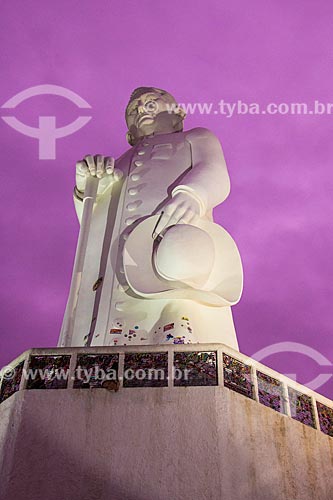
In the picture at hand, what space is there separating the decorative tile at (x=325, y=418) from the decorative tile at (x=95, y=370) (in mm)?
1775

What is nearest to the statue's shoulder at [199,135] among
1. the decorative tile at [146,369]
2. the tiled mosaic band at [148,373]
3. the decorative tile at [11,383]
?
the tiled mosaic band at [148,373]

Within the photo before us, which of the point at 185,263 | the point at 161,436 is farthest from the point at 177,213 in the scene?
the point at 161,436

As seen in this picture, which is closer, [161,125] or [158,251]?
[158,251]

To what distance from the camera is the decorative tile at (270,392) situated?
5.01 m

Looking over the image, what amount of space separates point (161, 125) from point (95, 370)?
4.45m

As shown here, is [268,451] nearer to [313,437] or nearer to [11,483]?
[313,437]

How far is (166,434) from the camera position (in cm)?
451

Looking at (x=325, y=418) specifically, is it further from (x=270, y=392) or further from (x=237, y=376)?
(x=237, y=376)

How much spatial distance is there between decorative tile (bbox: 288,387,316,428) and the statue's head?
4.34 meters

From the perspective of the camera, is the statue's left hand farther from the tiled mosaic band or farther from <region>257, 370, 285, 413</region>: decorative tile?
<region>257, 370, 285, 413</region>: decorative tile

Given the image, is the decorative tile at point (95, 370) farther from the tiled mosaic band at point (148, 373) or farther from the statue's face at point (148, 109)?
the statue's face at point (148, 109)

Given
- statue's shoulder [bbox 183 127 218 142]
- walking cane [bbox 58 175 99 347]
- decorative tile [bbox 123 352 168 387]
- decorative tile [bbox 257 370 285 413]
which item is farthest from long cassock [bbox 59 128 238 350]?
decorative tile [bbox 257 370 285 413]

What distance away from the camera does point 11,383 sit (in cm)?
508

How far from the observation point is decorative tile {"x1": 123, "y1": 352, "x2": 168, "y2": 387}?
4805 mm
